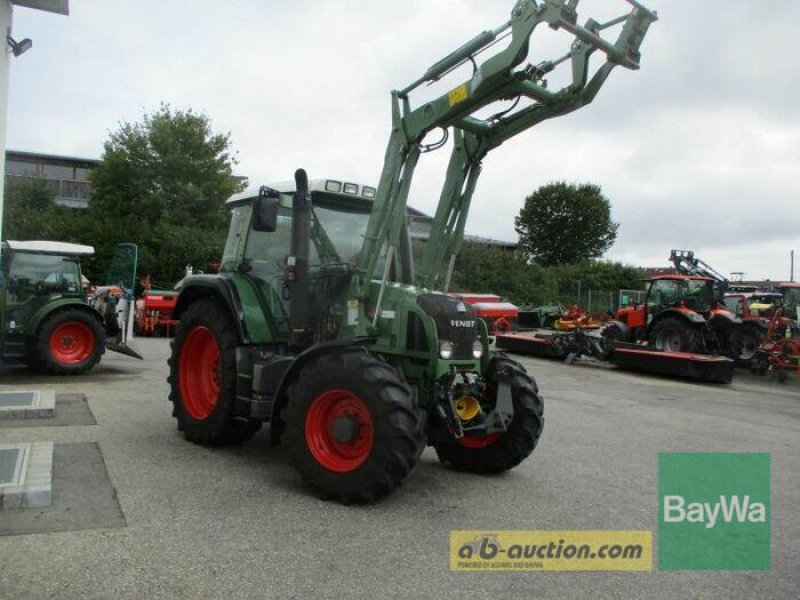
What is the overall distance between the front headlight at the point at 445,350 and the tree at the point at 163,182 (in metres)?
25.9

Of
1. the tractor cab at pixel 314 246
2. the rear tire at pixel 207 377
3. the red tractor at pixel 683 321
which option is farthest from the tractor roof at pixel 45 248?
the red tractor at pixel 683 321

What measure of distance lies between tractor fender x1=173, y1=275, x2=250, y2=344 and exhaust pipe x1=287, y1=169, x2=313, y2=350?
509 mm

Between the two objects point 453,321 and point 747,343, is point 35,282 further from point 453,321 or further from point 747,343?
point 747,343

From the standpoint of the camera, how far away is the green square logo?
407 cm

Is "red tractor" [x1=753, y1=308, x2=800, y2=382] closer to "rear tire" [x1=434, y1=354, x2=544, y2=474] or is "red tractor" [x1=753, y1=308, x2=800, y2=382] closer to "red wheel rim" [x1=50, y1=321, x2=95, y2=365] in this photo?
"rear tire" [x1=434, y1=354, x2=544, y2=474]

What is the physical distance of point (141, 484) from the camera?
4973mm

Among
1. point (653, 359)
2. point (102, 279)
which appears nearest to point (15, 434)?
point (653, 359)

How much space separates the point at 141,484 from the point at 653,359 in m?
12.1

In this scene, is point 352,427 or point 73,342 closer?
point 352,427

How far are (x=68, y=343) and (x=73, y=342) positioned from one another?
73 mm

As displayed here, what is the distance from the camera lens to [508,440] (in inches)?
217

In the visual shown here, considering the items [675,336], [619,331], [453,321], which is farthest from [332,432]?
[619,331]

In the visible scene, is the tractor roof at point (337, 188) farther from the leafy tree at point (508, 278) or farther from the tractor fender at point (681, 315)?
the leafy tree at point (508, 278)

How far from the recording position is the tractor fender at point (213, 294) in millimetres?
5863
